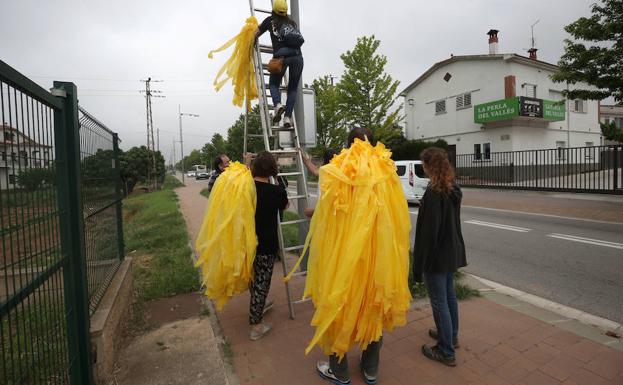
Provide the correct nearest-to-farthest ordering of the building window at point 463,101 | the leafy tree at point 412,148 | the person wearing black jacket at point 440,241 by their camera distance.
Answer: the person wearing black jacket at point 440,241
the leafy tree at point 412,148
the building window at point 463,101

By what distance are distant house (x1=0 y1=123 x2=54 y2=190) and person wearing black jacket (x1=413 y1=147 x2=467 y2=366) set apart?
2.64 metres

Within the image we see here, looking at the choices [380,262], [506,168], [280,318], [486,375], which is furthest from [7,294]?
[506,168]

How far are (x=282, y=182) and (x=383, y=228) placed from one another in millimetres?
2385

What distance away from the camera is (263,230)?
3.65 meters

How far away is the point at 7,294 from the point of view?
1.66m

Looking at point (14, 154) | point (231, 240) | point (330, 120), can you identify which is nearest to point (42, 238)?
point (14, 154)

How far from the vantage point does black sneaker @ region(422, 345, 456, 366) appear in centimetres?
305

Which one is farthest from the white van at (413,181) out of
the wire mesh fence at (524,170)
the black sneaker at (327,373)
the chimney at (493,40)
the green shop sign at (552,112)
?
the chimney at (493,40)

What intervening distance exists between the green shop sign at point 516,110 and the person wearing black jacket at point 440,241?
21.9 meters

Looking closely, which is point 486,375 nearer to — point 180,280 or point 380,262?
point 380,262

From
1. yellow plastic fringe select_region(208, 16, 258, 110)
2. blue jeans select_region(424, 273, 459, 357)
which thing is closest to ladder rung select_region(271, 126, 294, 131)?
yellow plastic fringe select_region(208, 16, 258, 110)

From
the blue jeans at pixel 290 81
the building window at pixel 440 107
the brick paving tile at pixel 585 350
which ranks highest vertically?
the building window at pixel 440 107

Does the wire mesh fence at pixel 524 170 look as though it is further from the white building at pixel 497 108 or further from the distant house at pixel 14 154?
the distant house at pixel 14 154

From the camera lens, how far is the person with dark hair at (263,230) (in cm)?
363
